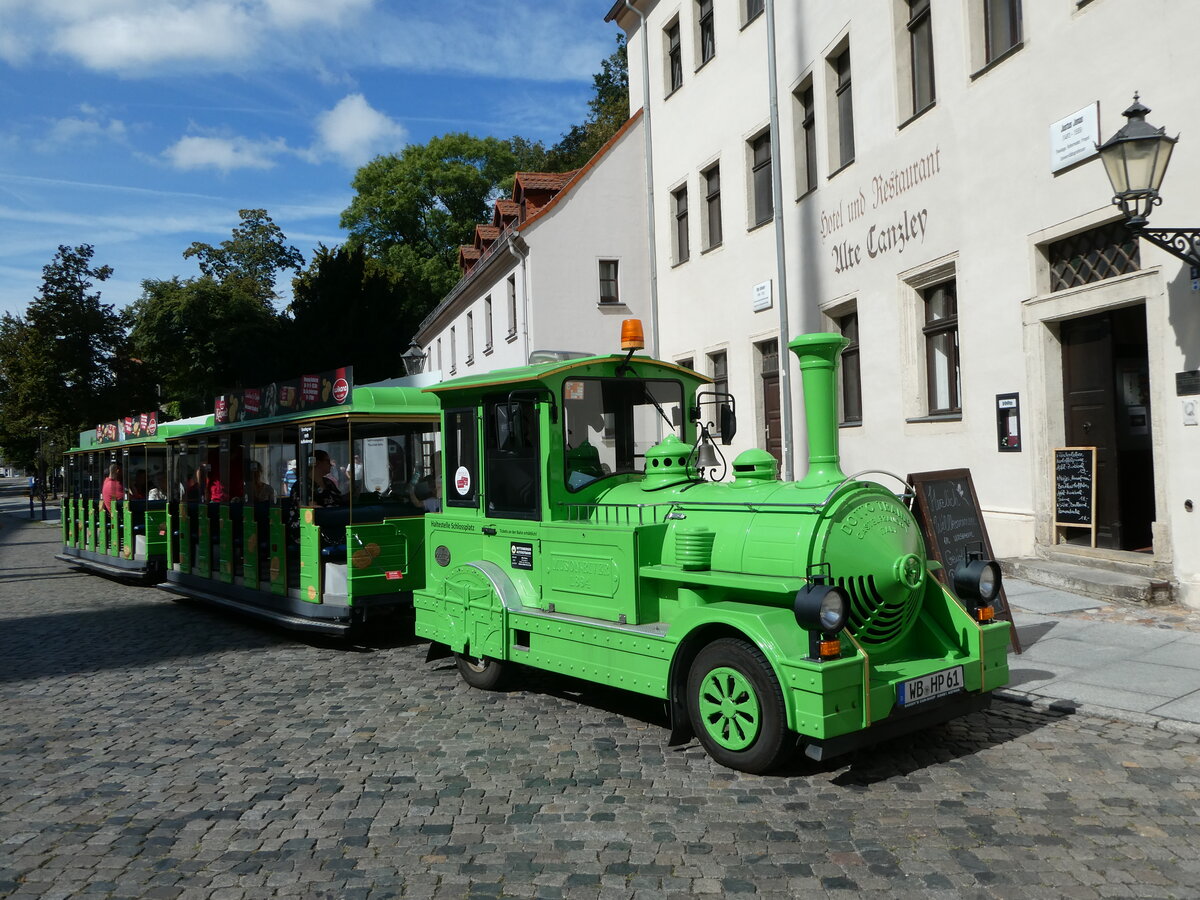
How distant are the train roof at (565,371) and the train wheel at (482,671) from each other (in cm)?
189

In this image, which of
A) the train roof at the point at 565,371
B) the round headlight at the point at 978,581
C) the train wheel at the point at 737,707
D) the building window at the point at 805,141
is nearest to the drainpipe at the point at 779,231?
the building window at the point at 805,141

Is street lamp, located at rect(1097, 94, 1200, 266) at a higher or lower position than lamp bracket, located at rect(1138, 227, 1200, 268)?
higher

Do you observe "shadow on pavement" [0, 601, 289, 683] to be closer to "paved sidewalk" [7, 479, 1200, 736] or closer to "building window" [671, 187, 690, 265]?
"paved sidewalk" [7, 479, 1200, 736]

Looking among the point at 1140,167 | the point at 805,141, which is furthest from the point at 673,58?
the point at 1140,167

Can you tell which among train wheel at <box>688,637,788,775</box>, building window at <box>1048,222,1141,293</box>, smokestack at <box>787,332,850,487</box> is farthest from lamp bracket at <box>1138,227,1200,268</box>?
train wheel at <box>688,637,788,775</box>

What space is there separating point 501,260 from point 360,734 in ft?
64.9

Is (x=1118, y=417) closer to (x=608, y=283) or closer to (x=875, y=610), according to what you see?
(x=875, y=610)

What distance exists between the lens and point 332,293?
35906 mm

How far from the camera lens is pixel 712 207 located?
1834 cm

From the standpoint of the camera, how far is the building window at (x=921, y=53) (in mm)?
12203

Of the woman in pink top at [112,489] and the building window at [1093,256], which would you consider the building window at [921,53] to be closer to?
the building window at [1093,256]

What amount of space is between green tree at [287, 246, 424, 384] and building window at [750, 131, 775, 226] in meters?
20.6

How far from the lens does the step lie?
848 cm

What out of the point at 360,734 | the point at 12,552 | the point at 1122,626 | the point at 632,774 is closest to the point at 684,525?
the point at 632,774
